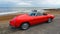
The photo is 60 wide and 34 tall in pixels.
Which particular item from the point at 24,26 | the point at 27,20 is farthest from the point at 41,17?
the point at 24,26

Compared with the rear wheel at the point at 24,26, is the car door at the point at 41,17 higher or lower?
higher

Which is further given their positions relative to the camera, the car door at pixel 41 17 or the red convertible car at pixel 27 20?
the car door at pixel 41 17

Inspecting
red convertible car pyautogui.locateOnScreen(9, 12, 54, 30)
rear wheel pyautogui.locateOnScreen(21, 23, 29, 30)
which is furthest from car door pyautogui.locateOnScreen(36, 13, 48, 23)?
rear wheel pyautogui.locateOnScreen(21, 23, 29, 30)

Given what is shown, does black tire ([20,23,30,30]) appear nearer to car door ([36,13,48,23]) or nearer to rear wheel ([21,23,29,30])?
rear wheel ([21,23,29,30])

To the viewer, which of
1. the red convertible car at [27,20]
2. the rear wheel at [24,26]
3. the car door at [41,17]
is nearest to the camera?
the red convertible car at [27,20]

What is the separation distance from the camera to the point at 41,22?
11250 mm

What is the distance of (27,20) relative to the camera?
988 cm

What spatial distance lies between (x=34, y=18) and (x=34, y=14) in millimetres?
516

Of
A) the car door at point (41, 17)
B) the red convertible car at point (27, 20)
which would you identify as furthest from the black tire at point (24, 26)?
the car door at point (41, 17)

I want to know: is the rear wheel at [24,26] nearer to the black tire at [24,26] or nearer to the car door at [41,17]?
the black tire at [24,26]

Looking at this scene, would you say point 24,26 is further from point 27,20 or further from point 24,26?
point 27,20

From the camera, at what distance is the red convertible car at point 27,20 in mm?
9641

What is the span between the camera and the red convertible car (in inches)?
380

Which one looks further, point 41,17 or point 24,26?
point 41,17
